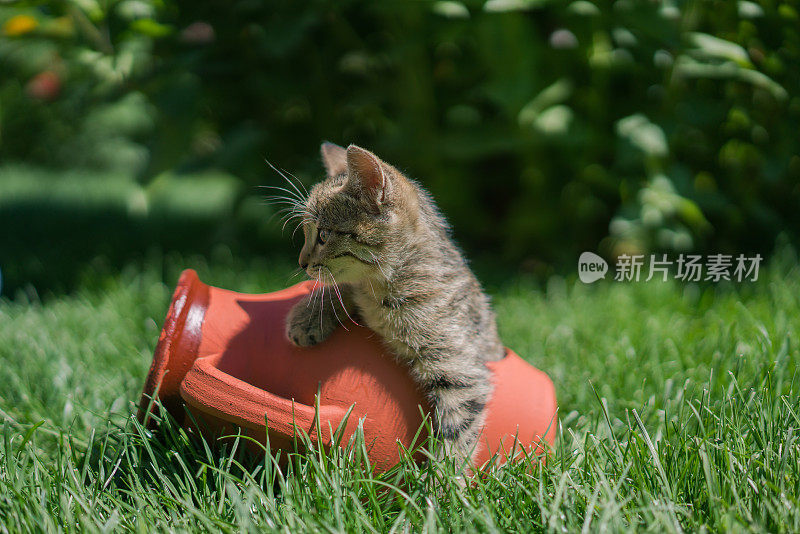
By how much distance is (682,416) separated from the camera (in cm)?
153

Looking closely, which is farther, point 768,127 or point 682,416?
point 768,127

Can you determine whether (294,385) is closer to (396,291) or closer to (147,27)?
(396,291)

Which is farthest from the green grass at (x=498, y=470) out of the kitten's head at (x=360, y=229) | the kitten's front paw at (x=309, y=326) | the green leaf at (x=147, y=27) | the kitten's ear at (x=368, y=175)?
the green leaf at (x=147, y=27)

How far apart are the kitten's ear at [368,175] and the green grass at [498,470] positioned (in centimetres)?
53

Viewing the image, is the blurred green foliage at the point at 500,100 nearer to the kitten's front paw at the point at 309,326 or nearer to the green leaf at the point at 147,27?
the green leaf at the point at 147,27

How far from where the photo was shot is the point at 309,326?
1422 mm

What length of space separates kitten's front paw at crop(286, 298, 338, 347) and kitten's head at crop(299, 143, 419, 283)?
0.08 meters

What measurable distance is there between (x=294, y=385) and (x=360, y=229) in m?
0.36

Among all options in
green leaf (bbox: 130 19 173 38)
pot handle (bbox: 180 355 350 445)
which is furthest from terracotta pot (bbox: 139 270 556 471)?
green leaf (bbox: 130 19 173 38)

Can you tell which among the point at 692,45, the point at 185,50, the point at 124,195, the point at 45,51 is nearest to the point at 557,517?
the point at 692,45

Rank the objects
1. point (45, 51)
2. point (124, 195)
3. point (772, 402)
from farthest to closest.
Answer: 1. point (45, 51)
2. point (124, 195)
3. point (772, 402)

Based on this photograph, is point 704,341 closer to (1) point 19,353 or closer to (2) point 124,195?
(1) point 19,353

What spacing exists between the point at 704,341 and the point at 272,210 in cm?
244

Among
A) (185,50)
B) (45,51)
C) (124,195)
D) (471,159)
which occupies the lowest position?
(124,195)
